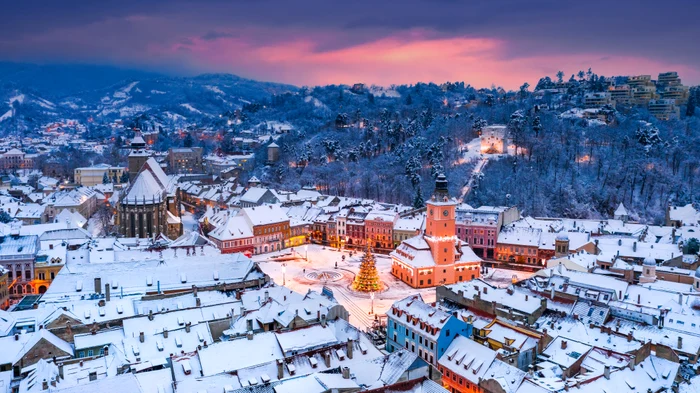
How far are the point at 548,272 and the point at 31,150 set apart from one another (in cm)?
19015

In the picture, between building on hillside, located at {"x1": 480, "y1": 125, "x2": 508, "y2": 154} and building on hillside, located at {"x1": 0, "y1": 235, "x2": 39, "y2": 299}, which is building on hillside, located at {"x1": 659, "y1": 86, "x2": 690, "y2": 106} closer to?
building on hillside, located at {"x1": 480, "y1": 125, "x2": 508, "y2": 154}

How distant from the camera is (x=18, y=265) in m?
54.8

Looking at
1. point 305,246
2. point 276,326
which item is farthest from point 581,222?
point 276,326

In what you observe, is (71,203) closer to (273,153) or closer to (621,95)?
(273,153)

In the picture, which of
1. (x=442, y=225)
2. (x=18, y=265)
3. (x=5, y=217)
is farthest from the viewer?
(x=5, y=217)

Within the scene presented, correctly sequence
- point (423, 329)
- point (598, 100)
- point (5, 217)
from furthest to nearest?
point (598, 100), point (5, 217), point (423, 329)

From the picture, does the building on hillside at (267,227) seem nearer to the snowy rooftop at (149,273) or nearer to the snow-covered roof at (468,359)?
the snowy rooftop at (149,273)

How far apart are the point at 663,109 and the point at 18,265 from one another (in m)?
146

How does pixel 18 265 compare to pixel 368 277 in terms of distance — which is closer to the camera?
pixel 18 265

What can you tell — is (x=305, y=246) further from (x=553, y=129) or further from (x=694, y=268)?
(x=553, y=129)

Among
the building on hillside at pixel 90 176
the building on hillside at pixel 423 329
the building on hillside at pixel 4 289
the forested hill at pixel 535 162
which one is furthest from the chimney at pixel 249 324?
the building on hillside at pixel 90 176

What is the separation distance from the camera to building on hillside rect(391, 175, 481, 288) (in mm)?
61750

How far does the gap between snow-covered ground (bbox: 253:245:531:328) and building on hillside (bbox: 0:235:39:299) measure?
2605 cm

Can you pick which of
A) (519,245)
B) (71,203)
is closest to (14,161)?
(71,203)
